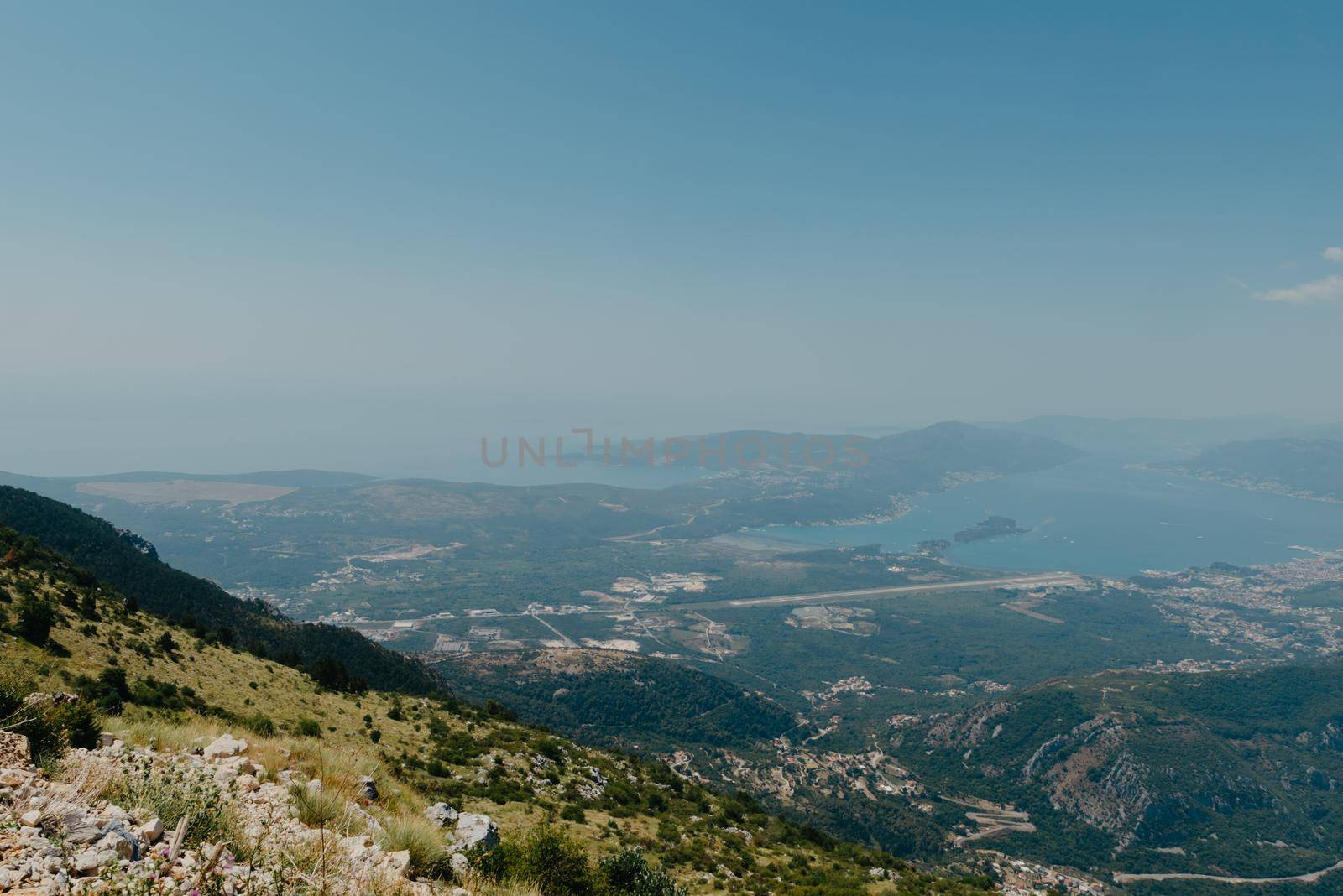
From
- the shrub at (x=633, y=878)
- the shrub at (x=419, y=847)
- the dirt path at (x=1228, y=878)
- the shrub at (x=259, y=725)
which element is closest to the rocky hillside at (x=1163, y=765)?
the dirt path at (x=1228, y=878)

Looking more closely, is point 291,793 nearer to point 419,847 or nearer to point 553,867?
point 419,847

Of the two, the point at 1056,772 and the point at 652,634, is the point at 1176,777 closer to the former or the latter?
the point at 1056,772

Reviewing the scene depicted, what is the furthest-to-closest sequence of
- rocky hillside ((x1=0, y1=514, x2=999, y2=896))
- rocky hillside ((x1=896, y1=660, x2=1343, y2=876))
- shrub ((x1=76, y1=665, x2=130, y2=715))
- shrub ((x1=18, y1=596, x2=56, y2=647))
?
rocky hillside ((x1=896, y1=660, x2=1343, y2=876)) → shrub ((x1=18, y1=596, x2=56, y2=647)) → shrub ((x1=76, y1=665, x2=130, y2=715)) → rocky hillside ((x1=0, y1=514, x2=999, y2=896))

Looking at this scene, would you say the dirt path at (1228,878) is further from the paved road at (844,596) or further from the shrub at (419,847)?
the paved road at (844,596)

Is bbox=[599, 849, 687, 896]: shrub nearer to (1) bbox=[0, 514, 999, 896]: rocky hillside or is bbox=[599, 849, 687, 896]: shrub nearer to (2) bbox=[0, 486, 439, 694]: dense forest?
(1) bbox=[0, 514, 999, 896]: rocky hillside

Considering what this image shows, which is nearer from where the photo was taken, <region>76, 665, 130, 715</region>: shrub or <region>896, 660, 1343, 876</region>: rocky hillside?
<region>76, 665, 130, 715</region>: shrub

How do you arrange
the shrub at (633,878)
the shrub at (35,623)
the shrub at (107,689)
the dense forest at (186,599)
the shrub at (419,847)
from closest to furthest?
1. the shrub at (419,847)
2. the shrub at (633,878)
3. the shrub at (107,689)
4. the shrub at (35,623)
5. the dense forest at (186,599)

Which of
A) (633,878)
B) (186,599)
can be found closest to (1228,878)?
(633,878)

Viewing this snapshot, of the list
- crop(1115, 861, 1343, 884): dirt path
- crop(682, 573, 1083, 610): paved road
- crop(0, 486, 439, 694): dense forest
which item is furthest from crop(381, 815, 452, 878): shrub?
crop(682, 573, 1083, 610): paved road
